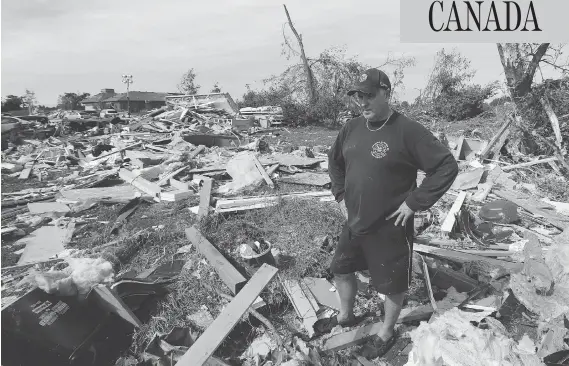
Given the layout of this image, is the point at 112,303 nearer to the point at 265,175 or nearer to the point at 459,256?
the point at 459,256

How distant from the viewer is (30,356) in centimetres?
251

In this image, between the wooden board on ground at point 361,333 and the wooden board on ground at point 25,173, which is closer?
the wooden board on ground at point 361,333

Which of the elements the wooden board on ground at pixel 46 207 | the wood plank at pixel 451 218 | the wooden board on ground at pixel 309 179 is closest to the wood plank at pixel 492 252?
the wood plank at pixel 451 218

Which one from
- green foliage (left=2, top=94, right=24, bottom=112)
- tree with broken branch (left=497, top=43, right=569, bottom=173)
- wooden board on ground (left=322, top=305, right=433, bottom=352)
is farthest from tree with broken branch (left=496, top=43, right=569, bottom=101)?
green foliage (left=2, top=94, right=24, bottom=112)

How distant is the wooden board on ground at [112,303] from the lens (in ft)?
9.79

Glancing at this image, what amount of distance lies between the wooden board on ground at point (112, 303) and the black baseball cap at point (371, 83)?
7.99ft

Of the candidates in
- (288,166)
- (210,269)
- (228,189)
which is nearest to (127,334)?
(210,269)

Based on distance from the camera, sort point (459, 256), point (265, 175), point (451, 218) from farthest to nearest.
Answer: point (265, 175) < point (451, 218) < point (459, 256)

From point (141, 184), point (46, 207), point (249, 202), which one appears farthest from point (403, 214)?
point (46, 207)

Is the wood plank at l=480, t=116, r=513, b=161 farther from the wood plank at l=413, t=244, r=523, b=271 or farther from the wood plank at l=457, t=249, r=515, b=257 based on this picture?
the wood plank at l=413, t=244, r=523, b=271

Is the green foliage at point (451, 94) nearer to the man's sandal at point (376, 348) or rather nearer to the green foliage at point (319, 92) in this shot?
the green foliage at point (319, 92)

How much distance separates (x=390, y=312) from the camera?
2801 mm

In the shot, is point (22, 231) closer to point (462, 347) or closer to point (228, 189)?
point (228, 189)

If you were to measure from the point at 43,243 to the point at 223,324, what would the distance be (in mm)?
3948
